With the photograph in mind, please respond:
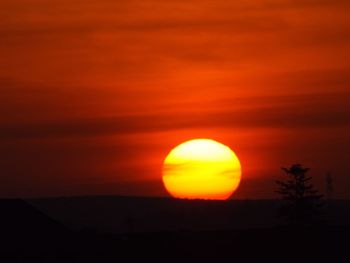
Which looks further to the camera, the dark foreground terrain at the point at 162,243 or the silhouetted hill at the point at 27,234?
the silhouetted hill at the point at 27,234

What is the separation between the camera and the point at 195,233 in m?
49.1

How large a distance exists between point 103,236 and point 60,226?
172 inches

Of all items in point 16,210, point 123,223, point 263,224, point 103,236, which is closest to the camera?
point 103,236

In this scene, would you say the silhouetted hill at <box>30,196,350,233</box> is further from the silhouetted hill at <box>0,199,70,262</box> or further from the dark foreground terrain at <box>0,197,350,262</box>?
the dark foreground terrain at <box>0,197,350,262</box>

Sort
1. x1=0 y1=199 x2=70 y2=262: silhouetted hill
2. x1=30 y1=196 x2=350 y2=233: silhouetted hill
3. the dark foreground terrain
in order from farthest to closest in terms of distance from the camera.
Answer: x1=30 y1=196 x2=350 y2=233: silhouetted hill → x1=0 y1=199 x2=70 y2=262: silhouetted hill → the dark foreground terrain

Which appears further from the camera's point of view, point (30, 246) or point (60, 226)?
point (60, 226)

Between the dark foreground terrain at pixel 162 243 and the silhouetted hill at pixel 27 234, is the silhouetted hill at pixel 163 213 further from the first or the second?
the dark foreground terrain at pixel 162 243

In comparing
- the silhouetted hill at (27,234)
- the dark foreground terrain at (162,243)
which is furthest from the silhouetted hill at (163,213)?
the dark foreground terrain at (162,243)

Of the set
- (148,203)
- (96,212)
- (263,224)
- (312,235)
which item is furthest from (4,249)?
(148,203)

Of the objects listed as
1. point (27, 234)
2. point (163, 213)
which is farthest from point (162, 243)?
point (163, 213)

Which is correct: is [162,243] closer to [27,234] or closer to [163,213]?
[27,234]

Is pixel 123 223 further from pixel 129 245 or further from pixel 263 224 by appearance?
pixel 129 245

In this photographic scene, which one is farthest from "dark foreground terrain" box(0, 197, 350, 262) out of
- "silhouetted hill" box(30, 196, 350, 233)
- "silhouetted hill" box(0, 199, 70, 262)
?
"silhouetted hill" box(30, 196, 350, 233)

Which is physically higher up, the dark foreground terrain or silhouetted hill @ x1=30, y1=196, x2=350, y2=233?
silhouetted hill @ x1=30, y1=196, x2=350, y2=233
